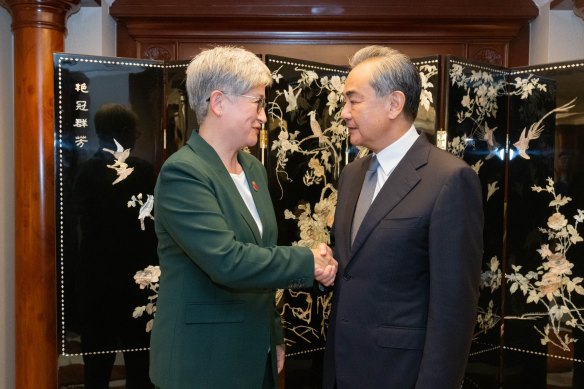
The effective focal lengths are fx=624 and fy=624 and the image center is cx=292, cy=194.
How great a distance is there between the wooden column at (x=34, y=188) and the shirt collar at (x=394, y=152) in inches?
74.5

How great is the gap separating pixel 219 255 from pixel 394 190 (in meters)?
0.53

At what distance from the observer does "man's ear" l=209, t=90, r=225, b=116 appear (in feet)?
6.07

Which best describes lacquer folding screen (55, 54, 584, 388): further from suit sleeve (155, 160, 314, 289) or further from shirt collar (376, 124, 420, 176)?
suit sleeve (155, 160, 314, 289)

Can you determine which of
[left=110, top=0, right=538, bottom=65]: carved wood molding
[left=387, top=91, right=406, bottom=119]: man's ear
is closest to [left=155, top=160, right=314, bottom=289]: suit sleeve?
[left=387, top=91, right=406, bottom=119]: man's ear

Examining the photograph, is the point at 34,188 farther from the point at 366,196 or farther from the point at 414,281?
the point at 414,281

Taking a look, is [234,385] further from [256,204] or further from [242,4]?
[242,4]

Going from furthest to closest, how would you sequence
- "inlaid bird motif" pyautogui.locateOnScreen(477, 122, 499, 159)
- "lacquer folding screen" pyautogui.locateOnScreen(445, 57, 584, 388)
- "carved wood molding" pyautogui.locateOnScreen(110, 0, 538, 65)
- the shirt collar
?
1. "carved wood molding" pyautogui.locateOnScreen(110, 0, 538, 65)
2. "inlaid bird motif" pyautogui.locateOnScreen(477, 122, 499, 159)
3. "lacquer folding screen" pyautogui.locateOnScreen(445, 57, 584, 388)
4. the shirt collar

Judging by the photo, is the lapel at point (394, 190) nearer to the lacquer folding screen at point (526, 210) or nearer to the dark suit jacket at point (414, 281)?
the dark suit jacket at point (414, 281)

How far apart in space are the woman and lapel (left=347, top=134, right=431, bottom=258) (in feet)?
0.49

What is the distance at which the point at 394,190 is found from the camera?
1793 mm

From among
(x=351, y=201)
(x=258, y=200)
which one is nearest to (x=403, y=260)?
(x=351, y=201)

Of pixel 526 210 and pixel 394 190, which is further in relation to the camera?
pixel 526 210

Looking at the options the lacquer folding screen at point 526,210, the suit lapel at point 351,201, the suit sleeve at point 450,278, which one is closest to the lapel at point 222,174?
the suit lapel at point 351,201

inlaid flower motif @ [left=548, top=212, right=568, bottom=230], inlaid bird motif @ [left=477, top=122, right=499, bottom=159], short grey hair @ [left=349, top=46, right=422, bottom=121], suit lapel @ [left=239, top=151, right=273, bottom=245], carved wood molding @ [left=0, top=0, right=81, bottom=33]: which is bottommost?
inlaid flower motif @ [left=548, top=212, right=568, bottom=230]
